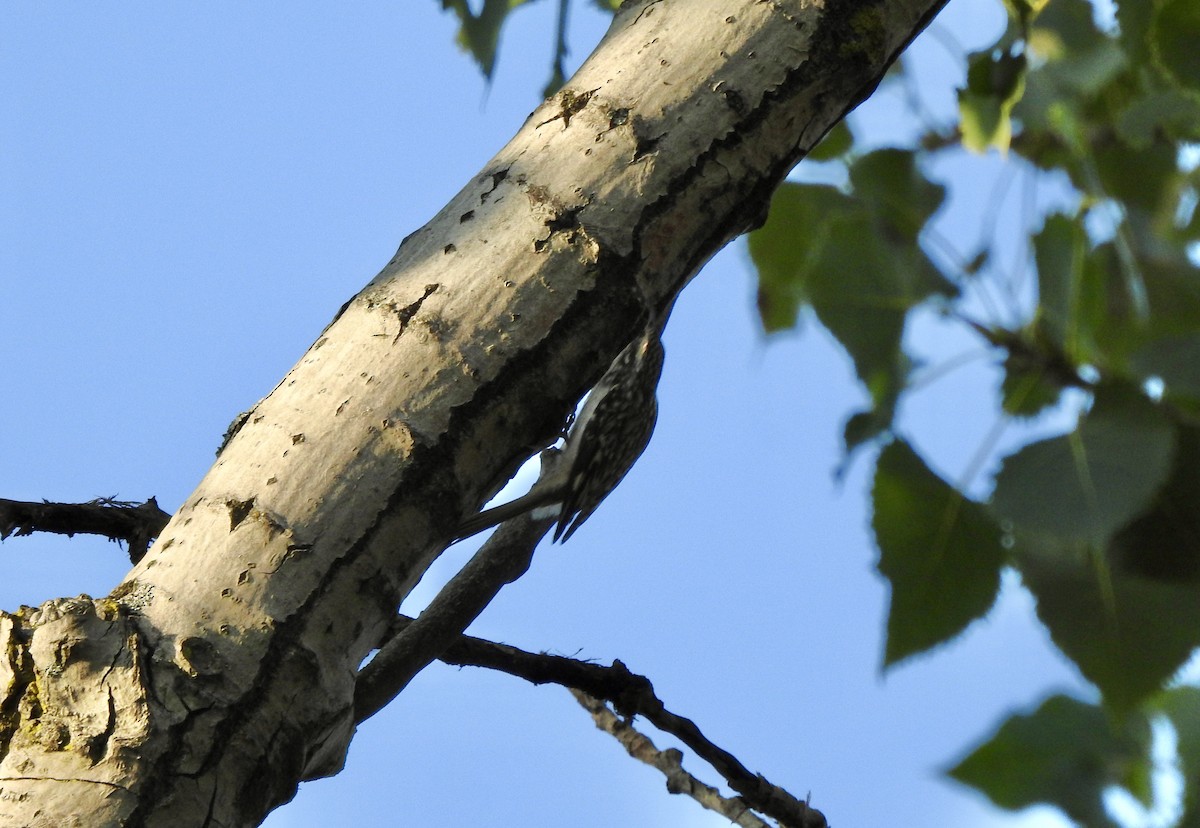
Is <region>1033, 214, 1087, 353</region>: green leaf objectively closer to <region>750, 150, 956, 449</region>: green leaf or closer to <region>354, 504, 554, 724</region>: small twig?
<region>750, 150, 956, 449</region>: green leaf

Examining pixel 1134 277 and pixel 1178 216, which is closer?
pixel 1134 277

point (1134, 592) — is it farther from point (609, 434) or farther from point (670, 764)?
point (609, 434)

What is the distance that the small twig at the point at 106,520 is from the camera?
1.49 metres

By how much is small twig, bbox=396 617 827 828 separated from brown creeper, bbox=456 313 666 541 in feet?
2.85

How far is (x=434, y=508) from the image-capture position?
1111 mm

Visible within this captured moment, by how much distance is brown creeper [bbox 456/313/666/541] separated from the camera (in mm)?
2455

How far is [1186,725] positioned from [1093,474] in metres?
0.67

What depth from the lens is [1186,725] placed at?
6.03ft

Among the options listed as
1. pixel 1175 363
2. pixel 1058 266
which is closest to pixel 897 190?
pixel 1058 266

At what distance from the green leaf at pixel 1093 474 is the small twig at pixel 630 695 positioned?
1.69 ft

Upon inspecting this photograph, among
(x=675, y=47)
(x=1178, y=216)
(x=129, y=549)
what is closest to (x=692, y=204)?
(x=675, y=47)

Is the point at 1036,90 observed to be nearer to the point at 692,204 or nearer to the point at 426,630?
the point at 692,204

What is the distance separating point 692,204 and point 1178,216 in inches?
63.5

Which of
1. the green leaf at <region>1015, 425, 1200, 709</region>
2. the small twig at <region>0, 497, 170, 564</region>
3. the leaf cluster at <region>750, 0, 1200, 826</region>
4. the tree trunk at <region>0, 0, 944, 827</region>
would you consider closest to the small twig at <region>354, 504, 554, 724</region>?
the tree trunk at <region>0, 0, 944, 827</region>
